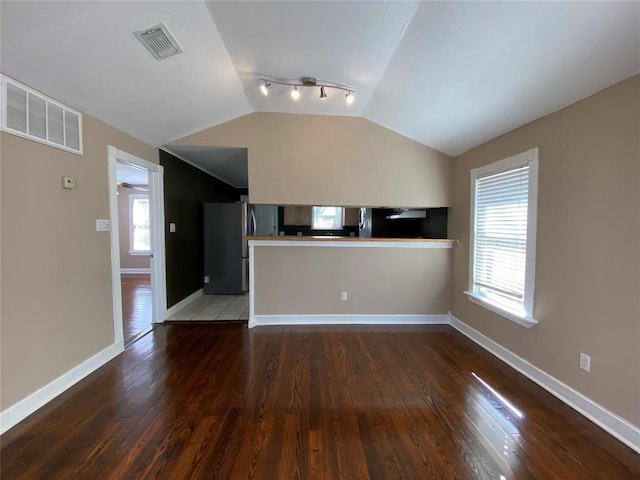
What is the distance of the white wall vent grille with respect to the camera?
5.90 ft

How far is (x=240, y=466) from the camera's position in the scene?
1505mm

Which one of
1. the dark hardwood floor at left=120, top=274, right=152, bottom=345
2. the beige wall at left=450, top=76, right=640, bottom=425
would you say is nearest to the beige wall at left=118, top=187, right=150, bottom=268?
the dark hardwood floor at left=120, top=274, right=152, bottom=345

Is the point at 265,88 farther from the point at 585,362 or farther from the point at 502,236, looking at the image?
the point at 585,362

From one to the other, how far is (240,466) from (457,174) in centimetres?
366

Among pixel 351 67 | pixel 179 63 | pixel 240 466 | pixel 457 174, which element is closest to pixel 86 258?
pixel 179 63

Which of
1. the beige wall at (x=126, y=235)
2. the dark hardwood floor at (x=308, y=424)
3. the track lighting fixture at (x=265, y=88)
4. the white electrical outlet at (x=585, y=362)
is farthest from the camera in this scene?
the beige wall at (x=126, y=235)

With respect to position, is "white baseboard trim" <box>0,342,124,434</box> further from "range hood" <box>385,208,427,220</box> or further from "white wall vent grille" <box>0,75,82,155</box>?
"range hood" <box>385,208,427,220</box>

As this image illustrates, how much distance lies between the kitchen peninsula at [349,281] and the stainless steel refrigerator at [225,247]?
1.58m

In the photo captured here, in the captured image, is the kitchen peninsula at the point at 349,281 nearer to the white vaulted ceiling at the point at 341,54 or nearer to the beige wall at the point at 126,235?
the white vaulted ceiling at the point at 341,54

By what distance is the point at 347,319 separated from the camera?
12.2 feet

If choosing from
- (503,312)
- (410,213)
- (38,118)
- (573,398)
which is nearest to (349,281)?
(410,213)

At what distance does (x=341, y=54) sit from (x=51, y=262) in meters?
2.81

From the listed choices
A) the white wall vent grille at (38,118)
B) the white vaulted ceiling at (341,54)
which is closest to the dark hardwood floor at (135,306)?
the white wall vent grille at (38,118)

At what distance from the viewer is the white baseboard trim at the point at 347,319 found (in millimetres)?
3662
